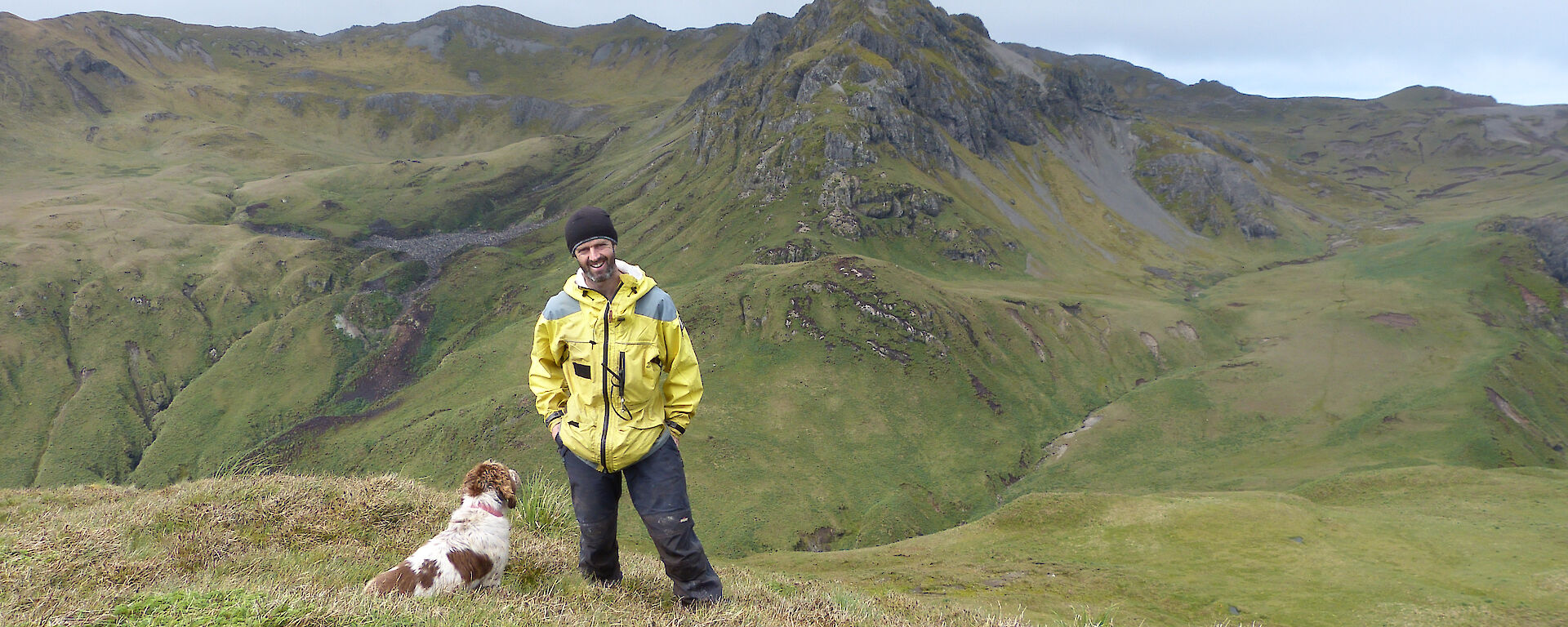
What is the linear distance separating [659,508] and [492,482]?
Result: 215cm

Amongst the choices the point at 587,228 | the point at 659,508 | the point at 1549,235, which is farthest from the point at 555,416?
the point at 1549,235

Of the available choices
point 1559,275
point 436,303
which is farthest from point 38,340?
point 1559,275

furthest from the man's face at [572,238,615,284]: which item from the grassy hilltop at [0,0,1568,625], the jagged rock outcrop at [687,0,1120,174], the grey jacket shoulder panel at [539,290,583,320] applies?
the jagged rock outcrop at [687,0,1120,174]

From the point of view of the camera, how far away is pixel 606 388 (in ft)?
23.7

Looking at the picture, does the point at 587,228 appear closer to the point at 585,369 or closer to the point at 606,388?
the point at 585,369

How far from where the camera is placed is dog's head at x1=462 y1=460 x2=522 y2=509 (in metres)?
7.79

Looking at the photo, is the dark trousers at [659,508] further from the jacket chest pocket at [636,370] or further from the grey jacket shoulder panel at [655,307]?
the grey jacket shoulder panel at [655,307]

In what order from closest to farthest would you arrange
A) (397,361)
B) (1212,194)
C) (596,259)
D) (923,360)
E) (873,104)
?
(596,259)
(923,360)
(397,361)
(873,104)
(1212,194)

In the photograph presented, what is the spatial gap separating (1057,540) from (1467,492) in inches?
1032

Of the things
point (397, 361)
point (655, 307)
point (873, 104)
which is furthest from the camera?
point (873, 104)

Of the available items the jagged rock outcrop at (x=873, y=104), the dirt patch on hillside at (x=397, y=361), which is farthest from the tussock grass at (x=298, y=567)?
the jagged rock outcrop at (x=873, y=104)

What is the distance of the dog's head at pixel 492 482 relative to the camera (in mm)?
7785

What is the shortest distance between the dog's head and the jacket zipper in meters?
1.41

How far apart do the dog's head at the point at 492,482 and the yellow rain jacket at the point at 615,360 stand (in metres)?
1.20
